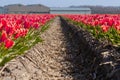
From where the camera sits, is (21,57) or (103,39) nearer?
(21,57)

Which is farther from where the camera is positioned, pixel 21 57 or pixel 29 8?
pixel 29 8

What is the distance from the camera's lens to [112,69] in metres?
6.72

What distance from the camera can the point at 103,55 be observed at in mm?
8062

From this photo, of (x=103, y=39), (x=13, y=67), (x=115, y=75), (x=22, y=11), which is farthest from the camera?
(x=22, y=11)

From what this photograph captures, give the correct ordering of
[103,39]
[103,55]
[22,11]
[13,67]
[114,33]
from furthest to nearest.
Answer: [22,11] → [103,39] → [114,33] → [103,55] → [13,67]

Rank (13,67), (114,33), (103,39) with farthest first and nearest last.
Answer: (103,39)
(114,33)
(13,67)

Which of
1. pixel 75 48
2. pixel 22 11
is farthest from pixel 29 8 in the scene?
pixel 75 48

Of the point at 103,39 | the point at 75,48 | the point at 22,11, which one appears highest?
the point at 103,39

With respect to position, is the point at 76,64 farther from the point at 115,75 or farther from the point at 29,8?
the point at 29,8

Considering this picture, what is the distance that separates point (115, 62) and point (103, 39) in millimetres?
3481

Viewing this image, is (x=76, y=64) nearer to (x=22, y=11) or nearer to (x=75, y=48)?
(x=75, y=48)

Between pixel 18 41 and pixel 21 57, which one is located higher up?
pixel 18 41

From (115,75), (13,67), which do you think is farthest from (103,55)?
(13,67)

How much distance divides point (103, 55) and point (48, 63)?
2.32m
